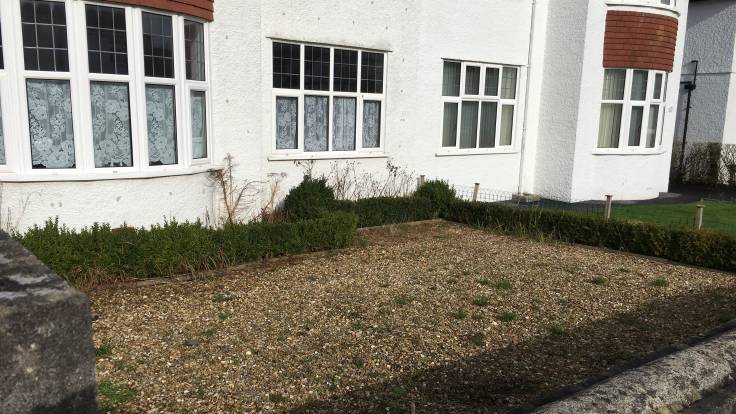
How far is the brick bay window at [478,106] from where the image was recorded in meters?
12.2

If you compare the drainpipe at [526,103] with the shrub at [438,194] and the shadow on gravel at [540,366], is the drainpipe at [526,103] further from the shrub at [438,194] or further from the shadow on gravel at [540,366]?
the shadow on gravel at [540,366]

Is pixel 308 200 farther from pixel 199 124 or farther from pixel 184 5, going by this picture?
pixel 184 5

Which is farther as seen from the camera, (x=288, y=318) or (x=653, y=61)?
(x=653, y=61)

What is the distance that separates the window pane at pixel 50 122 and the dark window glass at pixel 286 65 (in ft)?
11.9

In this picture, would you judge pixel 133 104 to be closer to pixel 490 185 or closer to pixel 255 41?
pixel 255 41

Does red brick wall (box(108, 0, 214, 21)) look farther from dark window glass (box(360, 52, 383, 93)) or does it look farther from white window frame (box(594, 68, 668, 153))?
white window frame (box(594, 68, 668, 153))

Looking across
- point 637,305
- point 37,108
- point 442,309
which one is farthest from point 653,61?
point 37,108

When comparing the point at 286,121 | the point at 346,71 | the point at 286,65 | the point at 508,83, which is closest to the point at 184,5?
the point at 286,65

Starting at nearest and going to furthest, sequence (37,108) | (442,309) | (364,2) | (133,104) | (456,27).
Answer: (442,309) → (37,108) → (133,104) → (364,2) → (456,27)

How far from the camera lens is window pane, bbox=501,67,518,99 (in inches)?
512

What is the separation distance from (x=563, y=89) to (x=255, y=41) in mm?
A: 7392

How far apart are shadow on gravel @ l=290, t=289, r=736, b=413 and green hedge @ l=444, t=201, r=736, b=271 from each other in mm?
1899

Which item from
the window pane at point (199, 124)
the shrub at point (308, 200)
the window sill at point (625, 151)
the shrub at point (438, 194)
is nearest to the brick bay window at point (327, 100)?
the shrub at point (308, 200)

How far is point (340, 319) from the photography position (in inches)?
209
